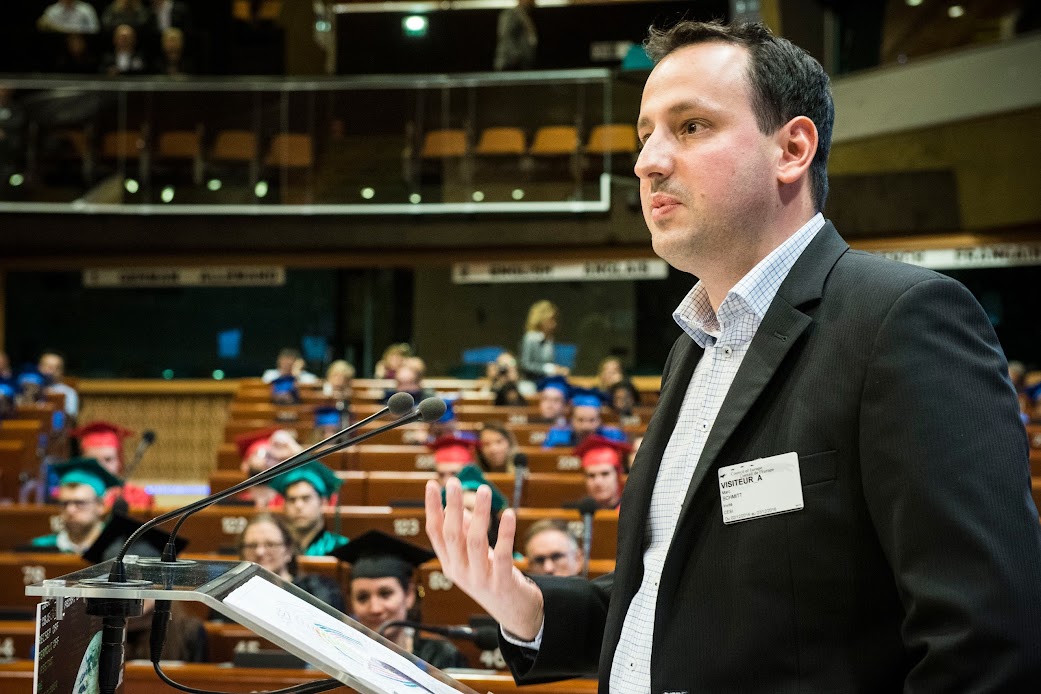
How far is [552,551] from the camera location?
4523 mm

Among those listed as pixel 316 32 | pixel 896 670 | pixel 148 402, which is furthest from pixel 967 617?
pixel 316 32

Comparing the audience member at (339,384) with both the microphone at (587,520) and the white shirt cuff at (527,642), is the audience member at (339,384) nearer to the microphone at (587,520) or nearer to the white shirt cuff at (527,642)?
the microphone at (587,520)

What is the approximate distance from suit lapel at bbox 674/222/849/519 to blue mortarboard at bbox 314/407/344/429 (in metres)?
7.28

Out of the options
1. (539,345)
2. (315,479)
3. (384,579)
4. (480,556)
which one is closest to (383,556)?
(384,579)

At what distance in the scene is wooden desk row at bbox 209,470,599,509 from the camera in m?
6.41

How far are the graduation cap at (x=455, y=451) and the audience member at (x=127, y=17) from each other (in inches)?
328

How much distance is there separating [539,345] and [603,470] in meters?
5.30

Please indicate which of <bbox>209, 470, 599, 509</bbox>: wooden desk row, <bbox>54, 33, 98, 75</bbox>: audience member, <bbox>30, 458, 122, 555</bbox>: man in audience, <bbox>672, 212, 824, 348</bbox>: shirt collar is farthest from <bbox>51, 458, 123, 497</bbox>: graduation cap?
<bbox>54, 33, 98, 75</bbox>: audience member

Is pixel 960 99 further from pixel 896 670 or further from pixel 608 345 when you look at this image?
pixel 896 670

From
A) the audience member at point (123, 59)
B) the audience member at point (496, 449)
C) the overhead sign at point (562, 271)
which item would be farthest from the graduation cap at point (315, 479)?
the audience member at point (123, 59)

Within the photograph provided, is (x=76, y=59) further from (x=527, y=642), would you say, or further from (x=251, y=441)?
(x=527, y=642)

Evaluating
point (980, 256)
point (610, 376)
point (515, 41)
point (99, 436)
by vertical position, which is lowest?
point (99, 436)

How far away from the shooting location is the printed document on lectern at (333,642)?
1138mm

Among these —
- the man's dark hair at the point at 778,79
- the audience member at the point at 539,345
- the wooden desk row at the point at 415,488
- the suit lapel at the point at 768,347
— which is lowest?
A: the wooden desk row at the point at 415,488
